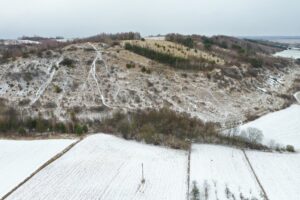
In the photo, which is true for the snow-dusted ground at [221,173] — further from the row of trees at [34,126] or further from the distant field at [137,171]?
the row of trees at [34,126]

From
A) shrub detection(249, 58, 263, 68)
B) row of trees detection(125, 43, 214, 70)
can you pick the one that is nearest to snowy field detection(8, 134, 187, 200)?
row of trees detection(125, 43, 214, 70)

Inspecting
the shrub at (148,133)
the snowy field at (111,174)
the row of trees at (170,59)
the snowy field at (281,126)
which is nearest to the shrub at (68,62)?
the row of trees at (170,59)

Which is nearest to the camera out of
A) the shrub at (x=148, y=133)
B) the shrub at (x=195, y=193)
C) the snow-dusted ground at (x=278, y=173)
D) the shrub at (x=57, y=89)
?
the shrub at (x=195, y=193)

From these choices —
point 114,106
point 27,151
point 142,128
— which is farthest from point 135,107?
point 27,151

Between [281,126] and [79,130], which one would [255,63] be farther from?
[79,130]

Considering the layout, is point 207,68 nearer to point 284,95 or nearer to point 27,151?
point 284,95

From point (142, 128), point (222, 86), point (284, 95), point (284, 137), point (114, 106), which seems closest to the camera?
point (142, 128)

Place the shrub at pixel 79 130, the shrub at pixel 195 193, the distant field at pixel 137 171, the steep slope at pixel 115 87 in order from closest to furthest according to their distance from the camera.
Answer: the shrub at pixel 195 193
the distant field at pixel 137 171
the shrub at pixel 79 130
the steep slope at pixel 115 87
